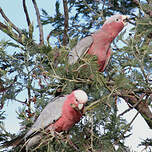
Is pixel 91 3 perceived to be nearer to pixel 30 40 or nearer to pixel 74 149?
pixel 30 40

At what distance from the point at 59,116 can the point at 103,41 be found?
55.5 inches

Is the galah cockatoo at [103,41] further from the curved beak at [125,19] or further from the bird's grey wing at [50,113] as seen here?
the bird's grey wing at [50,113]

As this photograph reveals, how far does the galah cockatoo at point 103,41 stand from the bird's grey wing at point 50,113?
968 millimetres

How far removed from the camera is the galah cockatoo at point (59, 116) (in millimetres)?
3145

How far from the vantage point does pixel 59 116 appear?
3.36 metres

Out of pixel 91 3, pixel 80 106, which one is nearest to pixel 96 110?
pixel 80 106

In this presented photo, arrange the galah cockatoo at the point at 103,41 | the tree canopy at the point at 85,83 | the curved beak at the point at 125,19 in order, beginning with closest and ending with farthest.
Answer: the tree canopy at the point at 85,83 → the galah cockatoo at the point at 103,41 → the curved beak at the point at 125,19

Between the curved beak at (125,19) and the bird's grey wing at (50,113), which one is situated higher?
the curved beak at (125,19)

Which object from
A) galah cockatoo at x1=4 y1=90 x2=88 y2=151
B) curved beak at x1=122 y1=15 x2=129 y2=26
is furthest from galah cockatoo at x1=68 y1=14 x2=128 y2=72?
galah cockatoo at x1=4 y1=90 x2=88 y2=151

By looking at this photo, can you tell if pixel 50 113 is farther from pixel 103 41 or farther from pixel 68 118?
pixel 103 41

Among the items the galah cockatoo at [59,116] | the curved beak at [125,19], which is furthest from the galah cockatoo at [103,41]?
the galah cockatoo at [59,116]

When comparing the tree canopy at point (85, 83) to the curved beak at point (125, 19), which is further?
the curved beak at point (125, 19)

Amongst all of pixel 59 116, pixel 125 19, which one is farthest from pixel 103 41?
pixel 59 116

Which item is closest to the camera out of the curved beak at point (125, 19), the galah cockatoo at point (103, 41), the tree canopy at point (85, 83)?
the tree canopy at point (85, 83)
